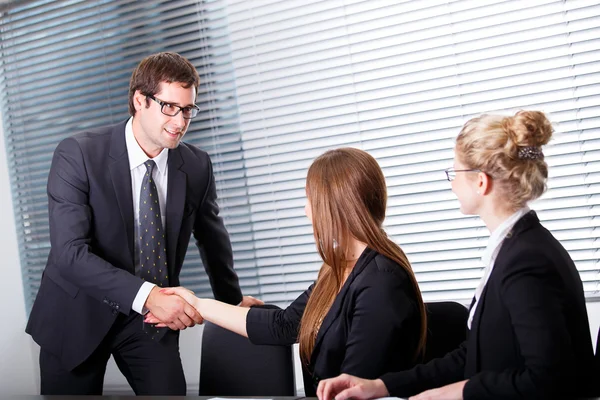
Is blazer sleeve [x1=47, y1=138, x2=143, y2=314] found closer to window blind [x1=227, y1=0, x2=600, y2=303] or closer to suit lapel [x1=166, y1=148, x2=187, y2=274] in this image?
suit lapel [x1=166, y1=148, x2=187, y2=274]

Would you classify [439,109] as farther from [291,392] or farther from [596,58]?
[291,392]

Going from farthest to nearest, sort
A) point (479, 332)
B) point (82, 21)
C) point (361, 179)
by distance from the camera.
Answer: point (82, 21), point (361, 179), point (479, 332)

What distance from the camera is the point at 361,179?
1.99 meters

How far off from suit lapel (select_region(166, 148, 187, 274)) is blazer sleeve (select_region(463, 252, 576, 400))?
1.46 m

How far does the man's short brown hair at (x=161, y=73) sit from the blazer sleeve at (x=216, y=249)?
1.40ft

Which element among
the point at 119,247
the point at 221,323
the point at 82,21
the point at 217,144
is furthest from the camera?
the point at 82,21

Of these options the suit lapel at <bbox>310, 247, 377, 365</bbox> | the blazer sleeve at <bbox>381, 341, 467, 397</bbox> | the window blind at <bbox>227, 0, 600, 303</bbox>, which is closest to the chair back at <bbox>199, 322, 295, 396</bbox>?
the suit lapel at <bbox>310, 247, 377, 365</bbox>

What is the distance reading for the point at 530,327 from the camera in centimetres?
149

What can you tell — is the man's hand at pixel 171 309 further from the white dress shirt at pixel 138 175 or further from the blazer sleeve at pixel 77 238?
the white dress shirt at pixel 138 175

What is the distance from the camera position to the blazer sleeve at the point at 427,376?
1.77m

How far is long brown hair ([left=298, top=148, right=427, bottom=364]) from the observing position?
199cm

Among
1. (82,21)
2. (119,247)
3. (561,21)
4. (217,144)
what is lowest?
(119,247)

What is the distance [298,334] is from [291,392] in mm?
226

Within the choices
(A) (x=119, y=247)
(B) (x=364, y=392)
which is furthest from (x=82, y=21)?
(B) (x=364, y=392)
